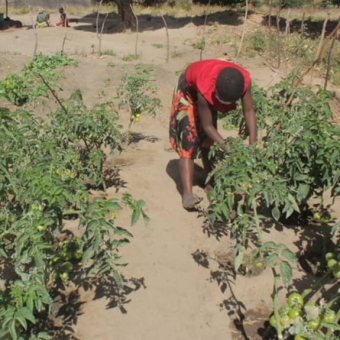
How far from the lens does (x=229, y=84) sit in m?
2.78

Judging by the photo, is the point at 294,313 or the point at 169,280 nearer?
the point at 294,313

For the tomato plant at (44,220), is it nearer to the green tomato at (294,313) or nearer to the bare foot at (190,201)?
the bare foot at (190,201)

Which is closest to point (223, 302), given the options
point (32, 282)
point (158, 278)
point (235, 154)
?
point (158, 278)

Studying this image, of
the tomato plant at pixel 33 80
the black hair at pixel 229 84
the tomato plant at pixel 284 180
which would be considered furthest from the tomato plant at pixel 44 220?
the tomato plant at pixel 33 80

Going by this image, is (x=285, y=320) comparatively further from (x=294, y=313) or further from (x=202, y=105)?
(x=202, y=105)

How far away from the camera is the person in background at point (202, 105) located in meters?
2.83

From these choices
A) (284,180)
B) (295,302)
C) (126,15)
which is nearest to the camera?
(295,302)

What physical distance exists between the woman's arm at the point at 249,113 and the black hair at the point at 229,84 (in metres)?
0.22

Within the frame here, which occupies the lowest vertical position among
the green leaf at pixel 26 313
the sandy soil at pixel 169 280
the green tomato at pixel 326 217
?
the sandy soil at pixel 169 280

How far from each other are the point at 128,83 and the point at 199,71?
5.08 ft

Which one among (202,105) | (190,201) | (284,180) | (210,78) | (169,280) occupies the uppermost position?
(210,78)

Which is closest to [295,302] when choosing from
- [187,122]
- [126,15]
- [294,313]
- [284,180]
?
[294,313]

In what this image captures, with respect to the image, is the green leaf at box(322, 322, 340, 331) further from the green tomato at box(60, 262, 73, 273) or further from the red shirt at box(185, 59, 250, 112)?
the red shirt at box(185, 59, 250, 112)

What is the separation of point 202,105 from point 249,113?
1.13ft
